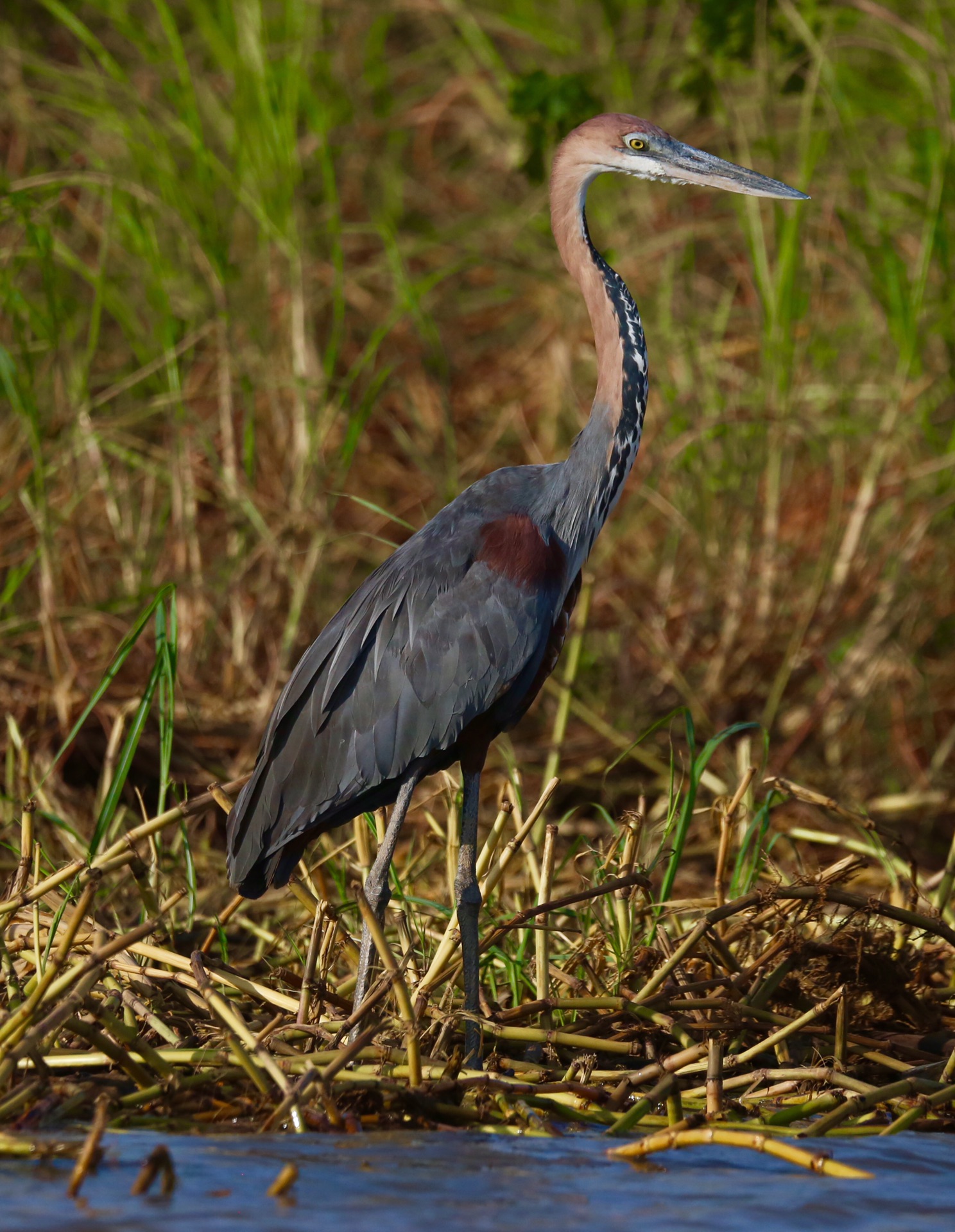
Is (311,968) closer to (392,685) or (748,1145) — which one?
(392,685)

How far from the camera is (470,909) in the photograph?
386cm

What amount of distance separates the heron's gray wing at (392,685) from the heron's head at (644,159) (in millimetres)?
1242

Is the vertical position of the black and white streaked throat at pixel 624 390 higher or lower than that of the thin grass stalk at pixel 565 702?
higher

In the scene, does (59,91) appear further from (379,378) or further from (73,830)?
(73,830)

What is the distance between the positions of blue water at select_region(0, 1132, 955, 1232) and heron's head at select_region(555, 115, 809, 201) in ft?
8.97

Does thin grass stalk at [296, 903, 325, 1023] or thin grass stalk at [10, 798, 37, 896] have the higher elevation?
thin grass stalk at [10, 798, 37, 896]

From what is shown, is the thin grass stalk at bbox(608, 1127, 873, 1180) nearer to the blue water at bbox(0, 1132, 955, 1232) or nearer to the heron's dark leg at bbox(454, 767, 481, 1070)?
the blue water at bbox(0, 1132, 955, 1232)

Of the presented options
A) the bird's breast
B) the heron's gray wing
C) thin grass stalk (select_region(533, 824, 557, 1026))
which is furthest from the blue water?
the bird's breast

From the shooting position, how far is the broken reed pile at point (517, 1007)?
3.16 m

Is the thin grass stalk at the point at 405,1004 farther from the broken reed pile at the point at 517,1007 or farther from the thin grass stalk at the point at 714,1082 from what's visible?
the thin grass stalk at the point at 714,1082

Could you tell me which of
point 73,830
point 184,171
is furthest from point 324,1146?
point 184,171

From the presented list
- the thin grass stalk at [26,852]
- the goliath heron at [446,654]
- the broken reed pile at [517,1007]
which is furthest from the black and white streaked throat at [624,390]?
the thin grass stalk at [26,852]

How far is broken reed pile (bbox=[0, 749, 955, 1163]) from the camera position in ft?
10.4

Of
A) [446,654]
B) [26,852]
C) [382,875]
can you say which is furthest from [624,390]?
[26,852]
